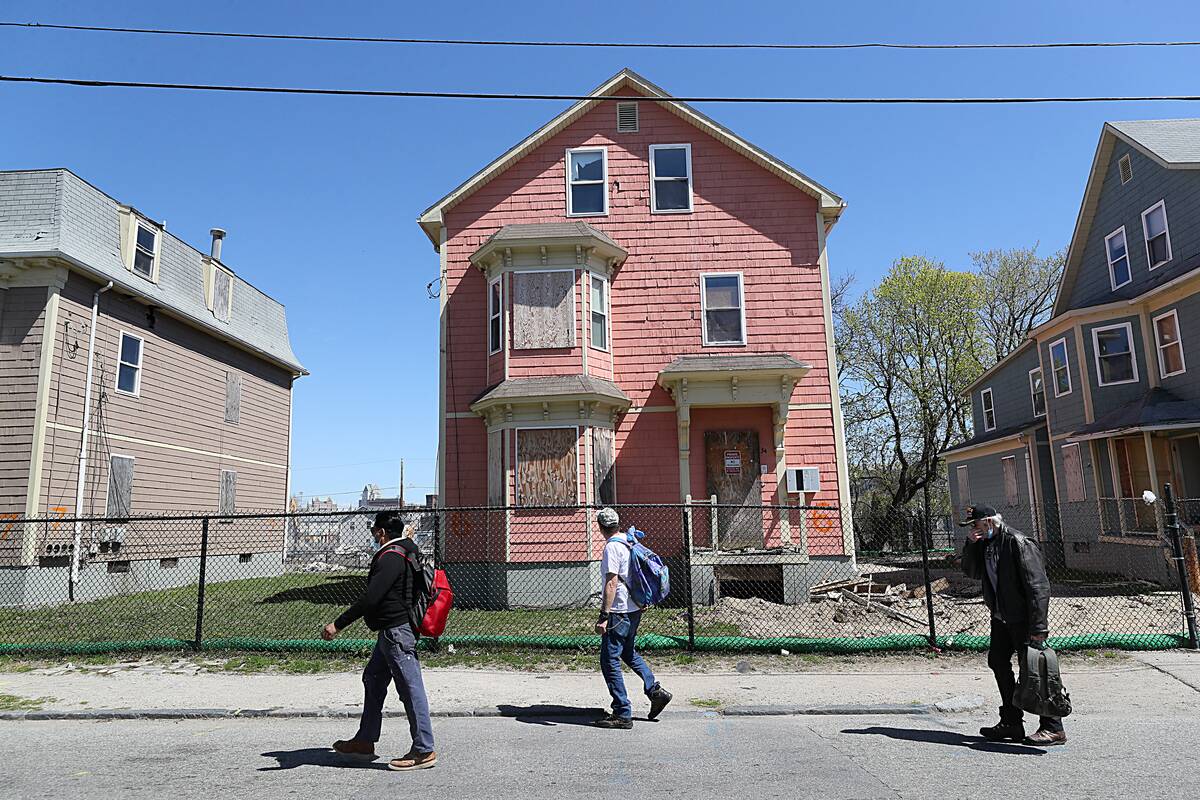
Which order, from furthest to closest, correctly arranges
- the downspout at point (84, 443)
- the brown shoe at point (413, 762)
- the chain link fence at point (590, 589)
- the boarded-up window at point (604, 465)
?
1. the downspout at point (84, 443)
2. the boarded-up window at point (604, 465)
3. the chain link fence at point (590, 589)
4. the brown shoe at point (413, 762)

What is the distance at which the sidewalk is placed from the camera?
7027mm

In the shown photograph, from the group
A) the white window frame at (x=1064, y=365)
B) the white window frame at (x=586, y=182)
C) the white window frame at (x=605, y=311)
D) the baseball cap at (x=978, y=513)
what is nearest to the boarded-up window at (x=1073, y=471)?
the white window frame at (x=1064, y=365)

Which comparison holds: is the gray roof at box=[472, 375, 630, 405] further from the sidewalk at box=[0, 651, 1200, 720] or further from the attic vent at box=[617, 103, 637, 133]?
the sidewalk at box=[0, 651, 1200, 720]

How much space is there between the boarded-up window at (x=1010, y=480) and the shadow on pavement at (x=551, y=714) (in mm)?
23911

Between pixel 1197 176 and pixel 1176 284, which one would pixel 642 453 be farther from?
pixel 1197 176

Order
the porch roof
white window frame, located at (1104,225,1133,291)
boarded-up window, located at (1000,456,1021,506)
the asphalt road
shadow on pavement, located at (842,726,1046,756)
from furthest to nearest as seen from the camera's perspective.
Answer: boarded-up window, located at (1000,456,1021,506) < white window frame, located at (1104,225,1133,291) < the porch roof < shadow on pavement, located at (842,726,1046,756) < the asphalt road

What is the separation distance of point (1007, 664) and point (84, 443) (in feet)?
61.3

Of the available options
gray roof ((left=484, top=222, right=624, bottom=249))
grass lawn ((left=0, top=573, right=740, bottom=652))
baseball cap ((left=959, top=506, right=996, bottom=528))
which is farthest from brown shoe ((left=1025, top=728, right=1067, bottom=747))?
gray roof ((left=484, top=222, right=624, bottom=249))

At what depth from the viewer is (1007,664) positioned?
6086 mm

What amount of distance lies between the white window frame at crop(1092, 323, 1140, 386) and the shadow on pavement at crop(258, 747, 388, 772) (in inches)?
780

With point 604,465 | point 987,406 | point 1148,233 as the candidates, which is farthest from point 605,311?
point 987,406

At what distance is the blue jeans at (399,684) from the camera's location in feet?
17.9

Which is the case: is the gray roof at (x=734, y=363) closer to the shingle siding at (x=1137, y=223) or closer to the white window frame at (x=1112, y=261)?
the shingle siding at (x=1137, y=223)

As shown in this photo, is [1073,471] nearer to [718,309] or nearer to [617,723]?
[718,309]
